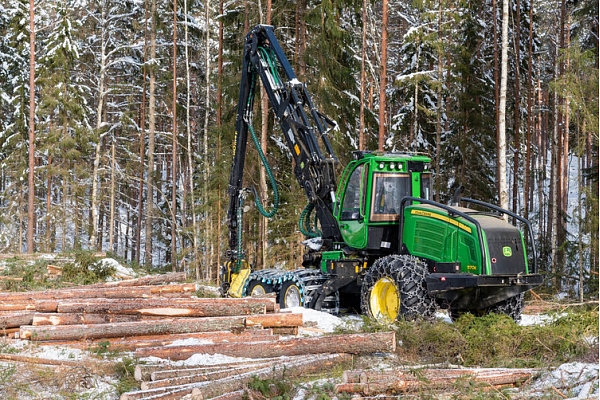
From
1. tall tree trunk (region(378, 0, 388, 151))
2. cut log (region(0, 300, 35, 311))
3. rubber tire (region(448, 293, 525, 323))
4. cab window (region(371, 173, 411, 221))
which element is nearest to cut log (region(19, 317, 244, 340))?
cut log (region(0, 300, 35, 311))

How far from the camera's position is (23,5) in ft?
98.9

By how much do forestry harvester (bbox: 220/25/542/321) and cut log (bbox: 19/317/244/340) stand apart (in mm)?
2842

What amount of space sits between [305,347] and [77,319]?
119 inches

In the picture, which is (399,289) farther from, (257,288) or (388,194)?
(257,288)

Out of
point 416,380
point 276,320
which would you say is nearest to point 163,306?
point 276,320

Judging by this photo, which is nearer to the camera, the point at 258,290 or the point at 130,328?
the point at 130,328

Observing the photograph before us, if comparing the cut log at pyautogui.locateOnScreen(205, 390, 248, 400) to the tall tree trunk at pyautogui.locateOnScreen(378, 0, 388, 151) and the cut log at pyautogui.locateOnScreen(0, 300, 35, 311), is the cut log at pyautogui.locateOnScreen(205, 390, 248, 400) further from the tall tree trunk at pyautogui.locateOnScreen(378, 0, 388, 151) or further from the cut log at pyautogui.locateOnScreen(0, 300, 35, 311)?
the tall tree trunk at pyautogui.locateOnScreen(378, 0, 388, 151)

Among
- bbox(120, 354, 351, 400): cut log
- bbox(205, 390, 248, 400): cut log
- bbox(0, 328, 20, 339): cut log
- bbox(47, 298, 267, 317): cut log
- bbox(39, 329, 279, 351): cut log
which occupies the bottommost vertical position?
bbox(205, 390, 248, 400): cut log

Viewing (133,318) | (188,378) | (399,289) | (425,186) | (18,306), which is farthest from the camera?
(425,186)

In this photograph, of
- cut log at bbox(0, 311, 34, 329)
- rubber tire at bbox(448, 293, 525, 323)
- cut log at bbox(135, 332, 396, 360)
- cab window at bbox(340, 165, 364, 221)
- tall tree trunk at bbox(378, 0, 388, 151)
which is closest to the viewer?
cut log at bbox(135, 332, 396, 360)

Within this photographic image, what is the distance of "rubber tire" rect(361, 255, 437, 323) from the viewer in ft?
33.9

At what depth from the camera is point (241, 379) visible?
6.80 m

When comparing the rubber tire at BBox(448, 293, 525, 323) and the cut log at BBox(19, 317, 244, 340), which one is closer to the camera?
the cut log at BBox(19, 317, 244, 340)

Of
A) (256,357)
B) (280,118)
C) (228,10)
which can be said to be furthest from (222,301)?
(228,10)
